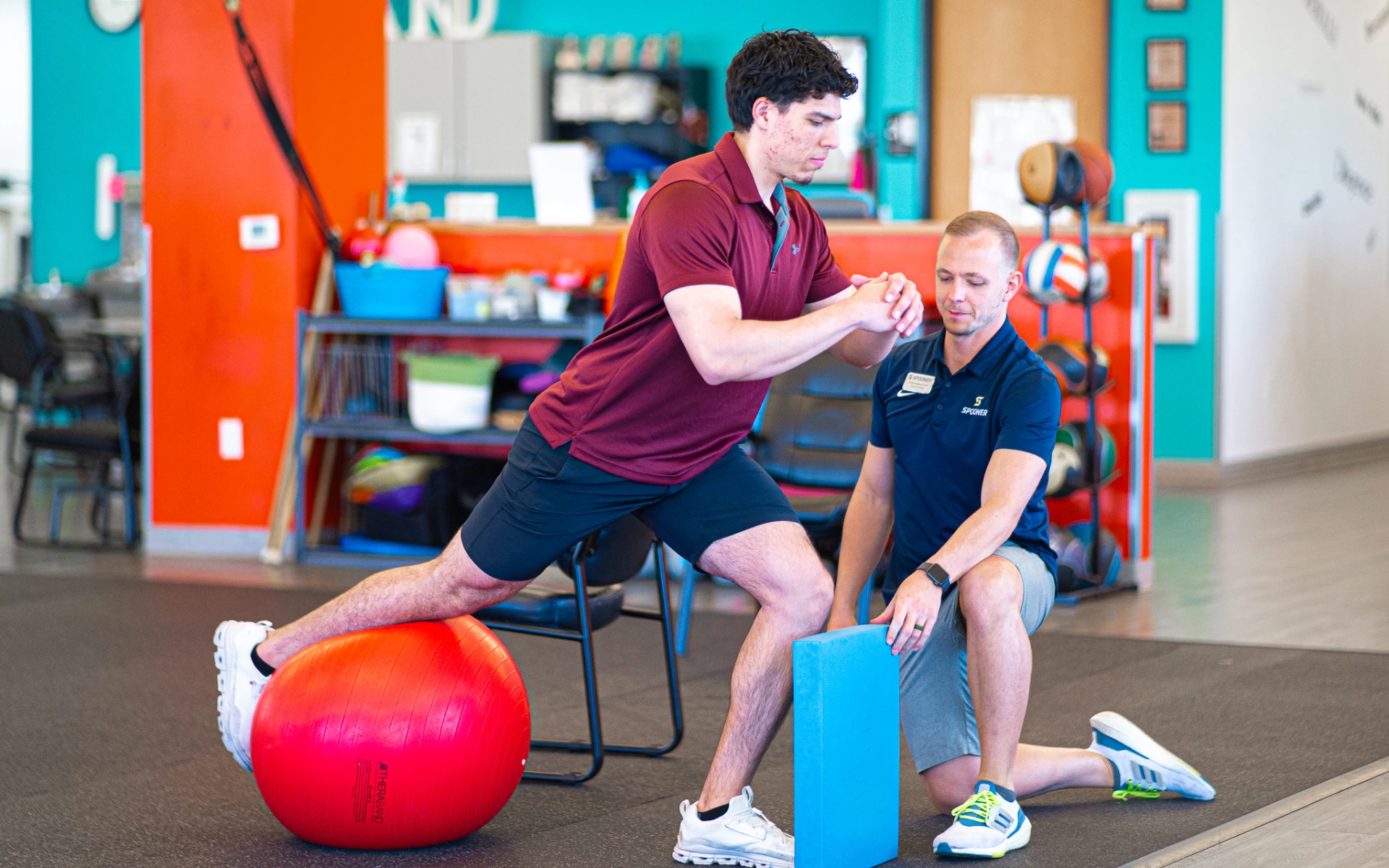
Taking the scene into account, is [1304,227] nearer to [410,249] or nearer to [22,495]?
[410,249]

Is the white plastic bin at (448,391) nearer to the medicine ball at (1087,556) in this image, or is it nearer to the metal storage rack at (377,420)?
the metal storage rack at (377,420)

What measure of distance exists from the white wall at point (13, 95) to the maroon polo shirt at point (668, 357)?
14539 millimetres

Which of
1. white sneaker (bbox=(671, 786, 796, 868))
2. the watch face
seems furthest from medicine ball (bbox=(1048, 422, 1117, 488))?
the watch face

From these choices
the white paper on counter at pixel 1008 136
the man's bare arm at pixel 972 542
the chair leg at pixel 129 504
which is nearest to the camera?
the man's bare arm at pixel 972 542

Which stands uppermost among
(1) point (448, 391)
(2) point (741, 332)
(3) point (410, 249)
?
(3) point (410, 249)

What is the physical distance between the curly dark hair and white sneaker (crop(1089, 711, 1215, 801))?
1.31 metres

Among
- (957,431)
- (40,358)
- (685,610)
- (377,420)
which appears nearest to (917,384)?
(957,431)

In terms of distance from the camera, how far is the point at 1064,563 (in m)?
4.75

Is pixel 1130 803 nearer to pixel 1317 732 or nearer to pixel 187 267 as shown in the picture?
pixel 1317 732

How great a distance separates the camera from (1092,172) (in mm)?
4918

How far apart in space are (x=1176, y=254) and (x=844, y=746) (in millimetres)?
6370

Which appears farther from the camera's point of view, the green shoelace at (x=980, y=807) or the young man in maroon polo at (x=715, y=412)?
the green shoelace at (x=980, y=807)

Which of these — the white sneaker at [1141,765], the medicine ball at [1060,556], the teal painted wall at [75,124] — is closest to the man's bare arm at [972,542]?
the white sneaker at [1141,765]

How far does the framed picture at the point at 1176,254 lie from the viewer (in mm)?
8031
